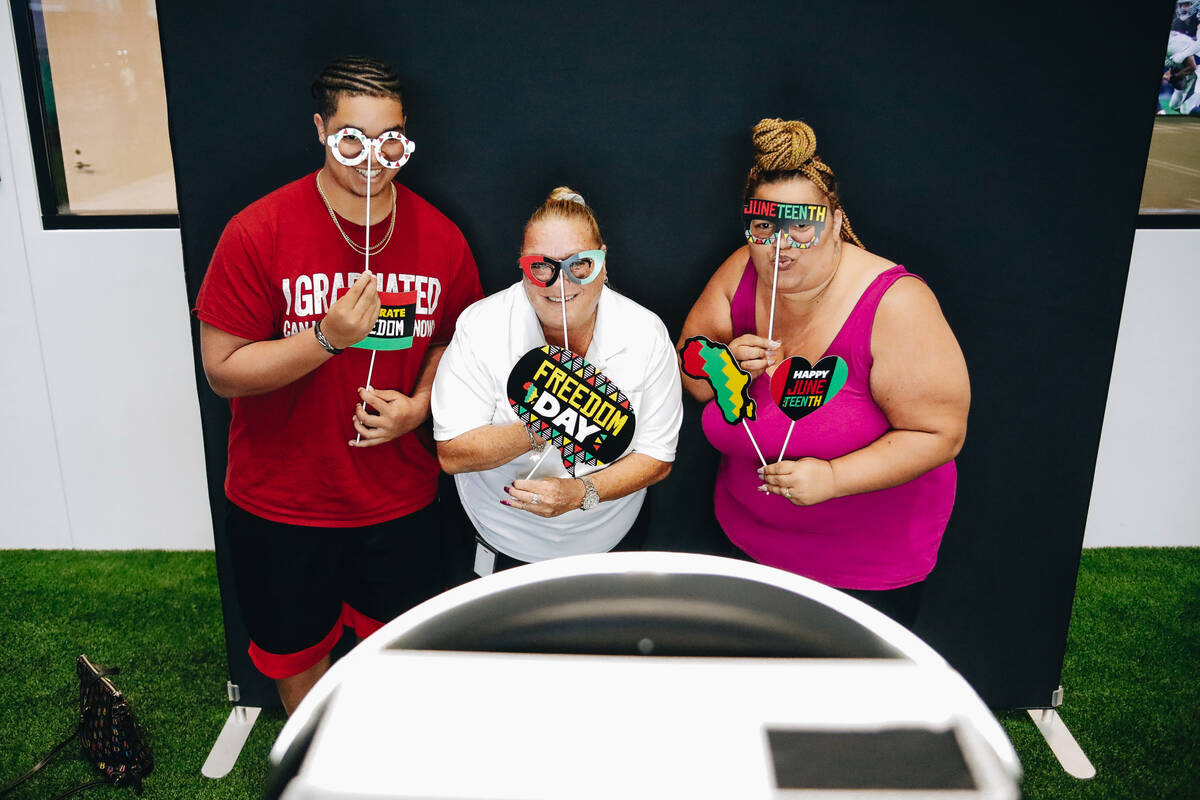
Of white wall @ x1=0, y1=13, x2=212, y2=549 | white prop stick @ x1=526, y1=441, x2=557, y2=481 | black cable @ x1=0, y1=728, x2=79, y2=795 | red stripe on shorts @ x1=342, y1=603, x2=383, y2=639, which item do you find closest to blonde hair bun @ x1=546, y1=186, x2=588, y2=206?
white prop stick @ x1=526, y1=441, x2=557, y2=481

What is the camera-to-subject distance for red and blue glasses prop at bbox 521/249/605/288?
1549mm

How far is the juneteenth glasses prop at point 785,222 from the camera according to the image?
1.59 m

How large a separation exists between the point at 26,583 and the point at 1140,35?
3.67m

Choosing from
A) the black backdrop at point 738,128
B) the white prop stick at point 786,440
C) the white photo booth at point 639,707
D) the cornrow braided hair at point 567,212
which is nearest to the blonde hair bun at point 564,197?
the cornrow braided hair at point 567,212

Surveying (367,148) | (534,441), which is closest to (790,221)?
(534,441)

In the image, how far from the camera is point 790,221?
5.25 feet

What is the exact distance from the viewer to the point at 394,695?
75 cm

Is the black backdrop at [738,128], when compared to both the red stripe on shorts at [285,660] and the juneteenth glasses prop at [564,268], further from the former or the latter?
the red stripe on shorts at [285,660]

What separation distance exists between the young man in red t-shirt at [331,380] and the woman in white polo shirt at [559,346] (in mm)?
167

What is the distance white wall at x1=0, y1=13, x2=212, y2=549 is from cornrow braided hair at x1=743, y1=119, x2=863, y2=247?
2.10 metres

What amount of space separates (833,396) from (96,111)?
2.60 meters

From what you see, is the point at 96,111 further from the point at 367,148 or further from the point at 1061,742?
the point at 1061,742

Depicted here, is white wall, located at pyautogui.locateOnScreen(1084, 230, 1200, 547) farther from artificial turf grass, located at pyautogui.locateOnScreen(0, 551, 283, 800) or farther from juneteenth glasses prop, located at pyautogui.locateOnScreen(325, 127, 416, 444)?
artificial turf grass, located at pyautogui.locateOnScreen(0, 551, 283, 800)

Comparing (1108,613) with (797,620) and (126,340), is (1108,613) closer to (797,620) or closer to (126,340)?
(797,620)
